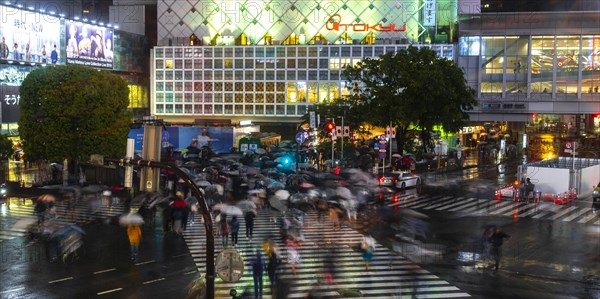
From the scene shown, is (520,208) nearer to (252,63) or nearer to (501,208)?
(501,208)

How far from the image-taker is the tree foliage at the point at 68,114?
4056cm

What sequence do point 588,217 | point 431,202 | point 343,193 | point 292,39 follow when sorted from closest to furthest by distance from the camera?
point 343,193
point 588,217
point 431,202
point 292,39

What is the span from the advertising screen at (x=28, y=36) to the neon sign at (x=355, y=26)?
112 feet

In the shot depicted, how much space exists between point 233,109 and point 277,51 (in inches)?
370

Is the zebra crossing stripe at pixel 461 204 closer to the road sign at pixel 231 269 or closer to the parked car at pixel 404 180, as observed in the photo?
the parked car at pixel 404 180

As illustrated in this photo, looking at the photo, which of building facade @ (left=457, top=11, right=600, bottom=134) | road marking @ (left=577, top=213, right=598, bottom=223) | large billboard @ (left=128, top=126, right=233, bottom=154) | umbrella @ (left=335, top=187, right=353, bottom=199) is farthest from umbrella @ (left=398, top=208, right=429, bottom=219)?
building facade @ (left=457, top=11, right=600, bottom=134)

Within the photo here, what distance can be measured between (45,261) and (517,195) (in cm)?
2602

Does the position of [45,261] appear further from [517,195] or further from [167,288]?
[517,195]

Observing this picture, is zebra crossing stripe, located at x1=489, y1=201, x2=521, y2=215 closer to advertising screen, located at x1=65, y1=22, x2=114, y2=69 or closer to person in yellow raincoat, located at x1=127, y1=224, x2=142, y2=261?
person in yellow raincoat, located at x1=127, y1=224, x2=142, y2=261

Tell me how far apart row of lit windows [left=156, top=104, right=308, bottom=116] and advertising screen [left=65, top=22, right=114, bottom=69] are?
9.83 metres

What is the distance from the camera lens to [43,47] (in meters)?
64.9

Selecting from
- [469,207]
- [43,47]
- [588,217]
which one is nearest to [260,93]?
[43,47]

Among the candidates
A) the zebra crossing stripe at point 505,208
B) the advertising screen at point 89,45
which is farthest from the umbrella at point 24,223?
the advertising screen at point 89,45

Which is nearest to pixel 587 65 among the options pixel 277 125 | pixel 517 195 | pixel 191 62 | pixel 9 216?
pixel 277 125
